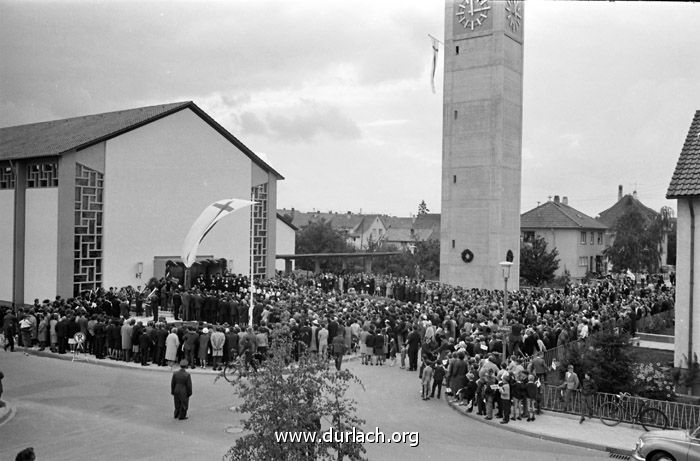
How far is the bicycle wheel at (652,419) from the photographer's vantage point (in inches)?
576

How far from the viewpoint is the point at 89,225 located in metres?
34.7

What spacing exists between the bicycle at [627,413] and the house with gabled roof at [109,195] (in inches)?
902

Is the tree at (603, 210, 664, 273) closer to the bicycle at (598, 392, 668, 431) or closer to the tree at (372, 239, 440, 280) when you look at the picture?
Answer: the tree at (372, 239, 440, 280)

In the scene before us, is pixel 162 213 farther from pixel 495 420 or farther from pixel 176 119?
pixel 495 420

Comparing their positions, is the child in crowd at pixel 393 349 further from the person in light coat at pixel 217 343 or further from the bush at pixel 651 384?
the bush at pixel 651 384

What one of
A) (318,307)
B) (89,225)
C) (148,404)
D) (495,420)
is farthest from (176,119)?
(495,420)

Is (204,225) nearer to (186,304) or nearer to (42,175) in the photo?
(186,304)

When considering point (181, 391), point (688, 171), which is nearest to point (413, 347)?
point (181, 391)

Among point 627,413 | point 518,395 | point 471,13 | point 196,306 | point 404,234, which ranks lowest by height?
point 627,413

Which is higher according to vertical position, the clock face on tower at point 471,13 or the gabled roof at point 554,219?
the clock face on tower at point 471,13

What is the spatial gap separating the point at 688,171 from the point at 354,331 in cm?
1160

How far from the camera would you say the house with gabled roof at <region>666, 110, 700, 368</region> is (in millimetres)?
18297

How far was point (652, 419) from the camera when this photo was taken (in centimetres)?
1487

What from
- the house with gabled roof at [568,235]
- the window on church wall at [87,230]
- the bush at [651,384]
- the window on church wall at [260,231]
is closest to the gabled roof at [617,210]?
the house with gabled roof at [568,235]
